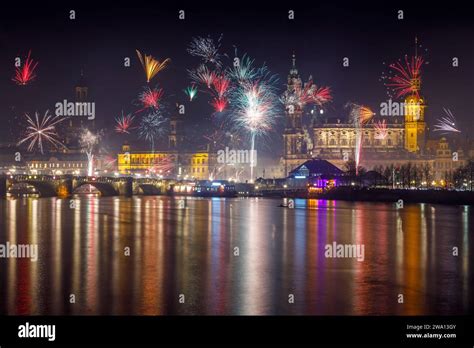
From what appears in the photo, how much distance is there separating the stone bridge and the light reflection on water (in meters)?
57.2

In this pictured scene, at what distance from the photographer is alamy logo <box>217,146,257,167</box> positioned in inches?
6614

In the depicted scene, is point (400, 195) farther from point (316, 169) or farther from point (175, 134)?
point (175, 134)

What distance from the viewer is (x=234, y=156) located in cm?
16862

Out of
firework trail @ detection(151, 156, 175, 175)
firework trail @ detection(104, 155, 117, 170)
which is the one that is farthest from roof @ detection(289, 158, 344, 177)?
firework trail @ detection(104, 155, 117, 170)

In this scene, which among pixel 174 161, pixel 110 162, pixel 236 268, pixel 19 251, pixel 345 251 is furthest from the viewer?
pixel 110 162

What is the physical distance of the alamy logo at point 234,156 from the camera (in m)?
168

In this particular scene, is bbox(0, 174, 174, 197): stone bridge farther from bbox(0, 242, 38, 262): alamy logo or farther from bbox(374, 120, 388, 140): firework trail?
bbox(0, 242, 38, 262): alamy logo

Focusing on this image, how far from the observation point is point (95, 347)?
71.1 ft

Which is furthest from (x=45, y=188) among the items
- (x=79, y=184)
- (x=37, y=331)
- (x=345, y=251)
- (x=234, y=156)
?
(x=37, y=331)

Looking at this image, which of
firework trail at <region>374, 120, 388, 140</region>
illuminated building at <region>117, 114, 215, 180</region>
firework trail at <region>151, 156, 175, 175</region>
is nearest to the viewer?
firework trail at <region>374, 120, 388, 140</region>

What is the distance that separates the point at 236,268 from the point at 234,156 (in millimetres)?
133740

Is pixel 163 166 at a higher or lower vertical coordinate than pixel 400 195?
higher

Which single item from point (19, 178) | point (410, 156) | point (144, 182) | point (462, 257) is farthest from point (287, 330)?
point (410, 156)

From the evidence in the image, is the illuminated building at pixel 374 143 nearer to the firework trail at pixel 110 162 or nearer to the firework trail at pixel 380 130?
the firework trail at pixel 380 130
